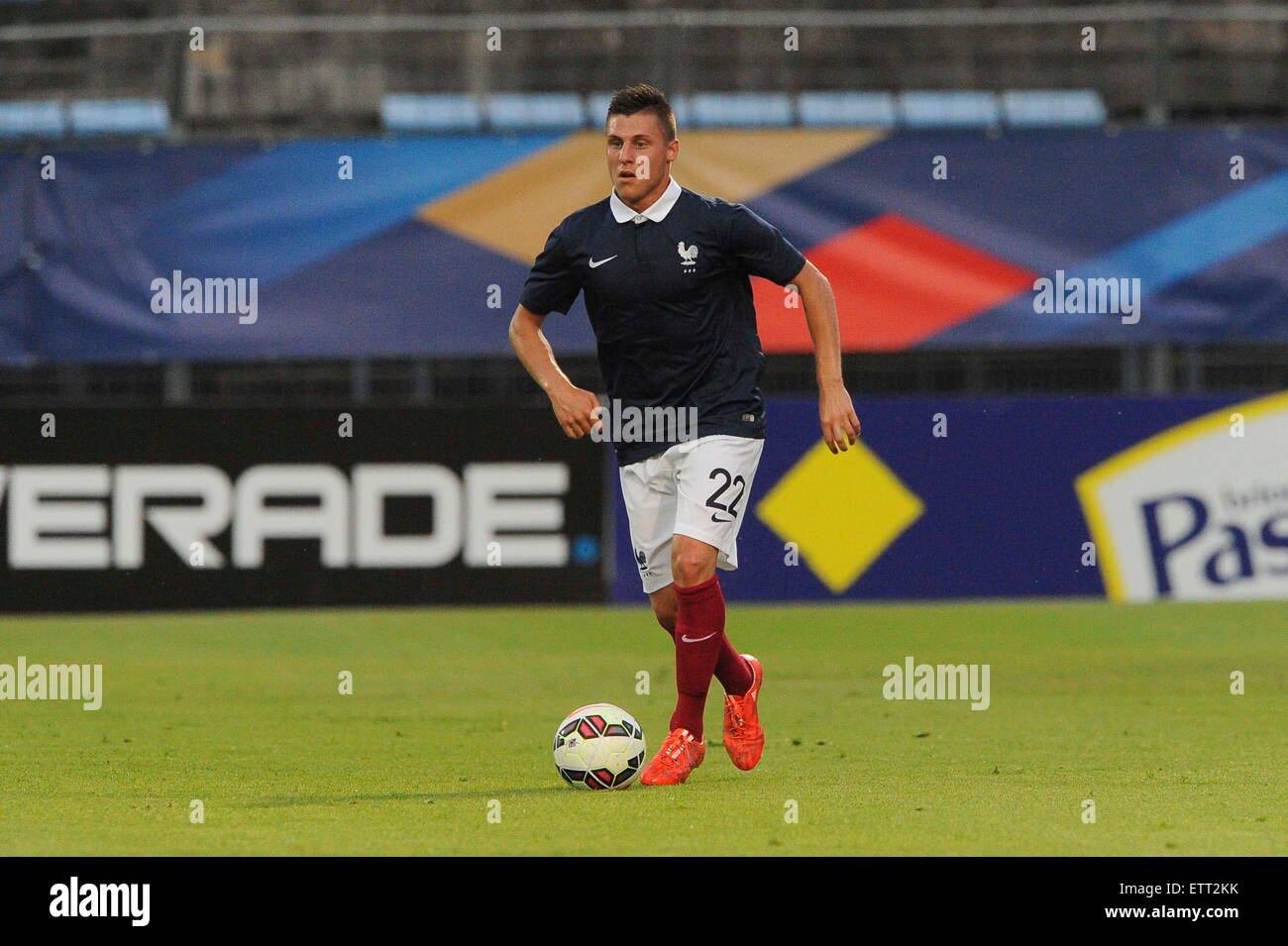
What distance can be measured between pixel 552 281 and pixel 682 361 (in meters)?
0.64

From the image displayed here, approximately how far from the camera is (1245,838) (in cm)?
628

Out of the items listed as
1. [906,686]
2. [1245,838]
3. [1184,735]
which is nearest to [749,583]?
[906,686]

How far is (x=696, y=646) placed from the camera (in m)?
7.82

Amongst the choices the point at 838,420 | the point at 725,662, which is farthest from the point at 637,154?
the point at 725,662

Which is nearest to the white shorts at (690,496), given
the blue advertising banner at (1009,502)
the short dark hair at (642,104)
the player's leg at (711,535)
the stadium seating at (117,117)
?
the player's leg at (711,535)

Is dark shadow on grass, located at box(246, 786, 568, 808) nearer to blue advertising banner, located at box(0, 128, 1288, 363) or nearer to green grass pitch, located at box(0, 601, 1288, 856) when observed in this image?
green grass pitch, located at box(0, 601, 1288, 856)

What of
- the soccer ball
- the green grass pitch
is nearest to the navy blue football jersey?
the soccer ball

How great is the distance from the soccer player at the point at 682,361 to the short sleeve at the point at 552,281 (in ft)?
0.04

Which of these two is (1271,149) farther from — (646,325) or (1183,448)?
(646,325)

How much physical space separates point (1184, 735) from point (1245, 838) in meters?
3.01

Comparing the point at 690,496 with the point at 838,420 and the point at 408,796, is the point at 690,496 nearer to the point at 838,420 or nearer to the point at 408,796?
the point at 838,420

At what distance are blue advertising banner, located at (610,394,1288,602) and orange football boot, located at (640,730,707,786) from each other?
349 inches

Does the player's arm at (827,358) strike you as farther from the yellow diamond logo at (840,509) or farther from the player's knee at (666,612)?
the yellow diamond logo at (840,509)

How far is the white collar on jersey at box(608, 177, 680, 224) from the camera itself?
7848mm
